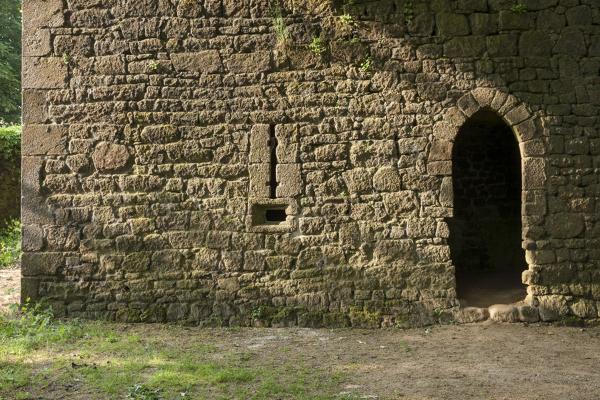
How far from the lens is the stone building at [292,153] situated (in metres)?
6.98

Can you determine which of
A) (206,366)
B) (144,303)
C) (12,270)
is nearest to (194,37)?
(144,303)

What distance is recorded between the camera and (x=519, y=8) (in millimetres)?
7020

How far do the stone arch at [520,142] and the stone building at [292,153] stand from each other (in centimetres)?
2

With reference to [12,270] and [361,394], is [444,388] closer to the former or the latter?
[361,394]

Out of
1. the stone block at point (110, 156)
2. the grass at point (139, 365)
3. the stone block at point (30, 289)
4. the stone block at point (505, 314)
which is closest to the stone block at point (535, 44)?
the stone block at point (505, 314)

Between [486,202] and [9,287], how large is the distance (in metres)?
7.20

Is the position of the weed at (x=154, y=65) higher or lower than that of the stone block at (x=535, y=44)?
lower

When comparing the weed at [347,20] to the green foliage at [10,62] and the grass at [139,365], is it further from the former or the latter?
the green foliage at [10,62]

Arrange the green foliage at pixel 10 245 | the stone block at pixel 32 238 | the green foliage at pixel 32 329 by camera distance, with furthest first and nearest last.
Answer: the green foliage at pixel 10 245, the stone block at pixel 32 238, the green foliage at pixel 32 329

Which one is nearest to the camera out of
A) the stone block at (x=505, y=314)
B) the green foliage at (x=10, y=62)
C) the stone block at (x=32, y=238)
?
the stone block at (x=505, y=314)

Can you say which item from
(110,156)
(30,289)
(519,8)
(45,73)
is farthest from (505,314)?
(45,73)

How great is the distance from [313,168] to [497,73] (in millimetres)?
2404

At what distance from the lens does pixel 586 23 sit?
7.03m

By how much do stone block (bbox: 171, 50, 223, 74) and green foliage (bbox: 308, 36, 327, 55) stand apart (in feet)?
3.65
